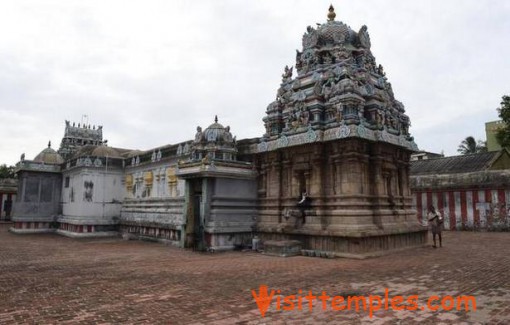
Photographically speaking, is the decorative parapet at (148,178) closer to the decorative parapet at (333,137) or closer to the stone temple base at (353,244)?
the decorative parapet at (333,137)

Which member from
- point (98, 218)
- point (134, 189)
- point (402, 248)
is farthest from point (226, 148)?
point (98, 218)

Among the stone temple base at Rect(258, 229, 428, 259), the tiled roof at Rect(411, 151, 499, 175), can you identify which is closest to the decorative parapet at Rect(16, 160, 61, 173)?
the stone temple base at Rect(258, 229, 428, 259)

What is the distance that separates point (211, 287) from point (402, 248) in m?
10.3

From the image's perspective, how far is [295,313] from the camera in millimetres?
6641

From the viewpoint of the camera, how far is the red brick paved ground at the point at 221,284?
6.43m

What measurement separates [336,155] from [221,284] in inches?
326

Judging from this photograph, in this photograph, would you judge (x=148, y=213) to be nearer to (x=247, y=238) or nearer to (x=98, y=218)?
(x=98, y=218)

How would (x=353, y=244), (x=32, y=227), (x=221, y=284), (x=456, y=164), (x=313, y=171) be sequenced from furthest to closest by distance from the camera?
(x=456, y=164) → (x=32, y=227) → (x=313, y=171) → (x=353, y=244) → (x=221, y=284)

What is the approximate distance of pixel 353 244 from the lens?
14.0m

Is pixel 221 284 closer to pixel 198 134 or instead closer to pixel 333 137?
pixel 333 137

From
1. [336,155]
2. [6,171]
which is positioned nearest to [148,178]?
[336,155]

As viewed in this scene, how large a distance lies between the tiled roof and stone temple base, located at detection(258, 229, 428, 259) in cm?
1684

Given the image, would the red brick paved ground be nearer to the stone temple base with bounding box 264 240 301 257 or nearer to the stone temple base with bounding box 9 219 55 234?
the stone temple base with bounding box 264 240 301 257

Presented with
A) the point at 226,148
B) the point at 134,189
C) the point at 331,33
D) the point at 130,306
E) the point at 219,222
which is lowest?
the point at 130,306
